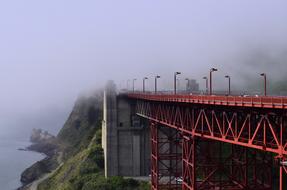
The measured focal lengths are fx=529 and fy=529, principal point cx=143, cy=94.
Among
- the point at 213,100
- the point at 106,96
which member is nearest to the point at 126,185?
the point at 106,96

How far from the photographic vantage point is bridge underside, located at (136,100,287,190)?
103 feet

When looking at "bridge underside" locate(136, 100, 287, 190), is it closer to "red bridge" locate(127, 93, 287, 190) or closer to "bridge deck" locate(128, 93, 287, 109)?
"red bridge" locate(127, 93, 287, 190)

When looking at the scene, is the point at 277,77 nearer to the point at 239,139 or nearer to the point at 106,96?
the point at 106,96

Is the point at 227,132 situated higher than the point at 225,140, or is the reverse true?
the point at 227,132

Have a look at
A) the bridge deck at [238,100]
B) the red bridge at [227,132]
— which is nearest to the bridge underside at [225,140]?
the red bridge at [227,132]

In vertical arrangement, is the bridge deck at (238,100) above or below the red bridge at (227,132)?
above

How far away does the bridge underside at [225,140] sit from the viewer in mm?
31500

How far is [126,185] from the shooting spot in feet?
226

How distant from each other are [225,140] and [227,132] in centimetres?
57

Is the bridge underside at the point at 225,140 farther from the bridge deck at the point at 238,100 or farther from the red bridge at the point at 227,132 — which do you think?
the bridge deck at the point at 238,100

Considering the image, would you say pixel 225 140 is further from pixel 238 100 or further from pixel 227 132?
pixel 238 100

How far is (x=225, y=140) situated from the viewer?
36219 millimetres

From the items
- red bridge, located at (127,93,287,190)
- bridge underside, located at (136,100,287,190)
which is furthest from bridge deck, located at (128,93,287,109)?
bridge underside, located at (136,100,287,190)

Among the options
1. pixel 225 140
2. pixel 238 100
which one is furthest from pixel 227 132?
pixel 238 100
